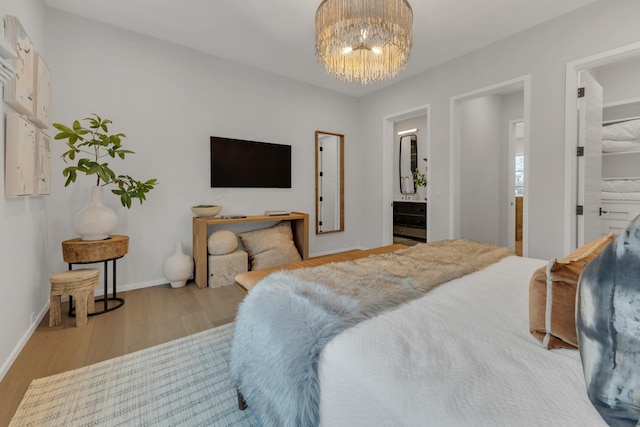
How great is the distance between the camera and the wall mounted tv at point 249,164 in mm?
3500

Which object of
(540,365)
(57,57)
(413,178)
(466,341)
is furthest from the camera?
(413,178)

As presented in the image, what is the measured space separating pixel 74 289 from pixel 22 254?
1.31 ft

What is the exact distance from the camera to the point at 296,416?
0.87m

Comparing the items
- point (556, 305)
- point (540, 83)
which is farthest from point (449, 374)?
point (540, 83)

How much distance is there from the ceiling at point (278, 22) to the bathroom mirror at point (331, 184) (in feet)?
4.79

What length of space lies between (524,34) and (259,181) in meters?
3.38

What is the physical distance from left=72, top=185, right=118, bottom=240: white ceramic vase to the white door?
4.23 metres

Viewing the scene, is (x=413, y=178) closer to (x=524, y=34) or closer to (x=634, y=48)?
(x=524, y=34)

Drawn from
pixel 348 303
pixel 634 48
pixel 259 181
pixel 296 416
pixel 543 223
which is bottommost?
pixel 296 416

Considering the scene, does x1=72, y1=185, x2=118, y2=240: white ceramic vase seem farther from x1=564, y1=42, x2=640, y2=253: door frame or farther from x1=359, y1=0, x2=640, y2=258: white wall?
x1=564, y1=42, x2=640, y2=253: door frame

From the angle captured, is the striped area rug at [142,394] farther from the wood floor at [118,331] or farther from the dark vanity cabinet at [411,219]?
the dark vanity cabinet at [411,219]

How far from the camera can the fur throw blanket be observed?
35.1 inches

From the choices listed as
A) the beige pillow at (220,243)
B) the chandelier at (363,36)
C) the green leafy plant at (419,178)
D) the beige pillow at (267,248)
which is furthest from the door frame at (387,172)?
the beige pillow at (220,243)

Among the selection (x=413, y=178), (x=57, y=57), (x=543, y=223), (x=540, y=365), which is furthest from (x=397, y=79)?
(x=540, y=365)
